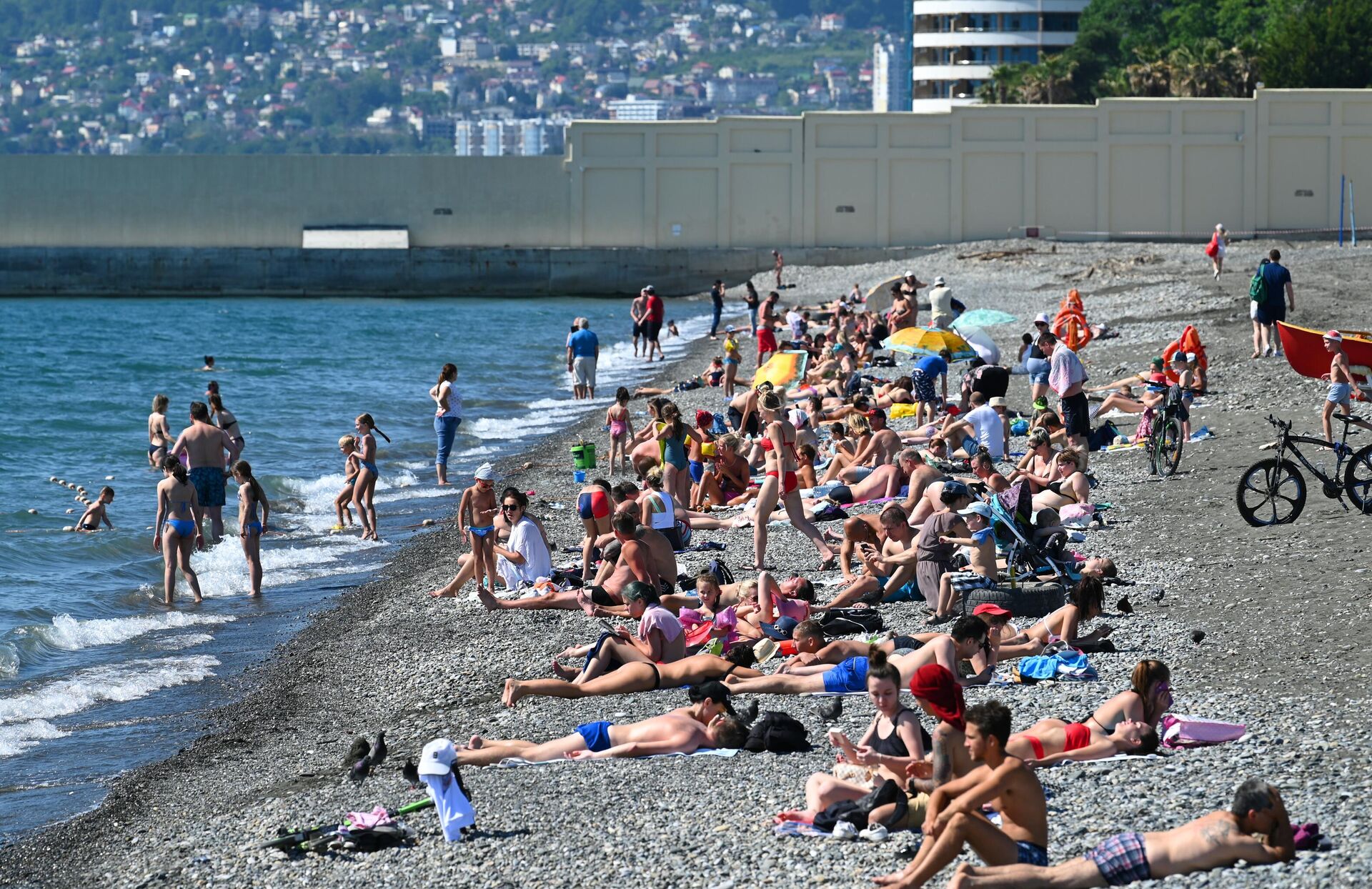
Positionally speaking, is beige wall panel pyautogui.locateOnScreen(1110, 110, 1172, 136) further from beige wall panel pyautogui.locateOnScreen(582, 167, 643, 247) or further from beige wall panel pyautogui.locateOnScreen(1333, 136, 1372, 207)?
beige wall panel pyautogui.locateOnScreen(582, 167, 643, 247)

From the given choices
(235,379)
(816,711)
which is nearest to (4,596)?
(816,711)

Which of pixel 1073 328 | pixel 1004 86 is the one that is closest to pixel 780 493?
pixel 1073 328

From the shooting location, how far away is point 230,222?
198ft

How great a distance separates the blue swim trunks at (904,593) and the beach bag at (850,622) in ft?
2.24

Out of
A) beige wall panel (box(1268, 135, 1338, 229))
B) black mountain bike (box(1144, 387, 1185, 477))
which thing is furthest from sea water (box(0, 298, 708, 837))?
beige wall panel (box(1268, 135, 1338, 229))

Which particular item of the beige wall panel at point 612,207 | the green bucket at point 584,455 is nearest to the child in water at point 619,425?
the green bucket at point 584,455

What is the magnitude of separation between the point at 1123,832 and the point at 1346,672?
291cm

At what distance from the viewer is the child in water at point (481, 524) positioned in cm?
1250

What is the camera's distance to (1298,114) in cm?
5216

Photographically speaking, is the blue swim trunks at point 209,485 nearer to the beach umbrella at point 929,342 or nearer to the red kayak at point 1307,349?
the beach umbrella at point 929,342

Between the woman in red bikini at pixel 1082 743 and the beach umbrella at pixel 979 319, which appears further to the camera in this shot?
the beach umbrella at pixel 979 319

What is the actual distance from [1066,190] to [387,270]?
2407 centimetres

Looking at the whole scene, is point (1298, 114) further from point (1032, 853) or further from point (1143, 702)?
point (1032, 853)

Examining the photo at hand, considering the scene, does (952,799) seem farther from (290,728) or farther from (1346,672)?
(290,728)
